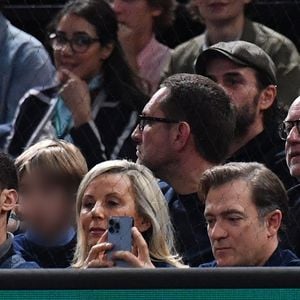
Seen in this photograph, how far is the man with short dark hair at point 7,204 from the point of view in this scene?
14.1ft

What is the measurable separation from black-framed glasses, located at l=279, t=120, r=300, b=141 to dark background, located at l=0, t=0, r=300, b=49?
77 centimetres

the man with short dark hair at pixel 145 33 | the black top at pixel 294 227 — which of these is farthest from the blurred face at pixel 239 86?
the black top at pixel 294 227

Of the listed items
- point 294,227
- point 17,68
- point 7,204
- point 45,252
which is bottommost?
point 45,252

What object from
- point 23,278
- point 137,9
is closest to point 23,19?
point 137,9

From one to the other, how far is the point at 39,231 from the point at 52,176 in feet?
0.62

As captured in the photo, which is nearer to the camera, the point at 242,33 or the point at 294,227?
the point at 294,227

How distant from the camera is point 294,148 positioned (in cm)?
461

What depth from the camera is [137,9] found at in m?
5.50

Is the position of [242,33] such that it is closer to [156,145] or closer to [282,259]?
[156,145]

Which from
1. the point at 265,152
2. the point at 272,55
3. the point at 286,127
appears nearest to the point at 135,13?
the point at 272,55

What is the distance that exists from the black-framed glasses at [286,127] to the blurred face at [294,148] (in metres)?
0.01

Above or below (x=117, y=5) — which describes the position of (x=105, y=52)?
below

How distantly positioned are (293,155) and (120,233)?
79 centimetres

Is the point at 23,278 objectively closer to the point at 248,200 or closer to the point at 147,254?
the point at 147,254
